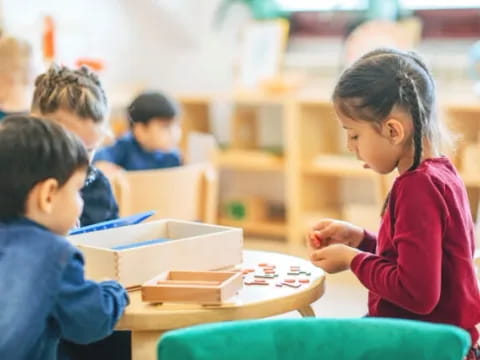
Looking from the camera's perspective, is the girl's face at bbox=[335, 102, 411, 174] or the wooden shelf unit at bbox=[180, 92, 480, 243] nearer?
the girl's face at bbox=[335, 102, 411, 174]

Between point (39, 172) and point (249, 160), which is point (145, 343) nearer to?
point (39, 172)

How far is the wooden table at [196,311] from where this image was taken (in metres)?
1.45

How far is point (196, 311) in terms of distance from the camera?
1.46 m

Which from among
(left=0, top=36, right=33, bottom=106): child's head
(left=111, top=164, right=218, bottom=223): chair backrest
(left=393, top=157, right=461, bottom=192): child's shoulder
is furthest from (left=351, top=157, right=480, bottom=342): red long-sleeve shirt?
(left=0, top=36, right=33, bottom=106): child's head

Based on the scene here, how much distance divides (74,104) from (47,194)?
23.9 inches

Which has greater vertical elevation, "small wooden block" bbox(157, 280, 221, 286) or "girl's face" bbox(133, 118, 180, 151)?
"girl's face" bbox(133, 118, 180, 151)

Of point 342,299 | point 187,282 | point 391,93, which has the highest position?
point 391,93

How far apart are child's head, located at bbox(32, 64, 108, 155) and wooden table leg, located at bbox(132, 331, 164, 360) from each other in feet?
1.99

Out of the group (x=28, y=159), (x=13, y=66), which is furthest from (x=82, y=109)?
(x=13, y=66)

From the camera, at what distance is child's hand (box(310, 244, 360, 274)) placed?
5.21 feet

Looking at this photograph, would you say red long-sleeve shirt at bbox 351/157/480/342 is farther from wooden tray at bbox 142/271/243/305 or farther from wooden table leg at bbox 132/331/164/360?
wooden table leg at bbox 132/331/164/360

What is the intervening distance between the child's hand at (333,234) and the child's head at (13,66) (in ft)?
5.23

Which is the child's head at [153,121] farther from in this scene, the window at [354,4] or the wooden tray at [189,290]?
the wooden tray at [189,290]

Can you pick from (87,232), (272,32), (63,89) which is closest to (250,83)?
(272,32)
